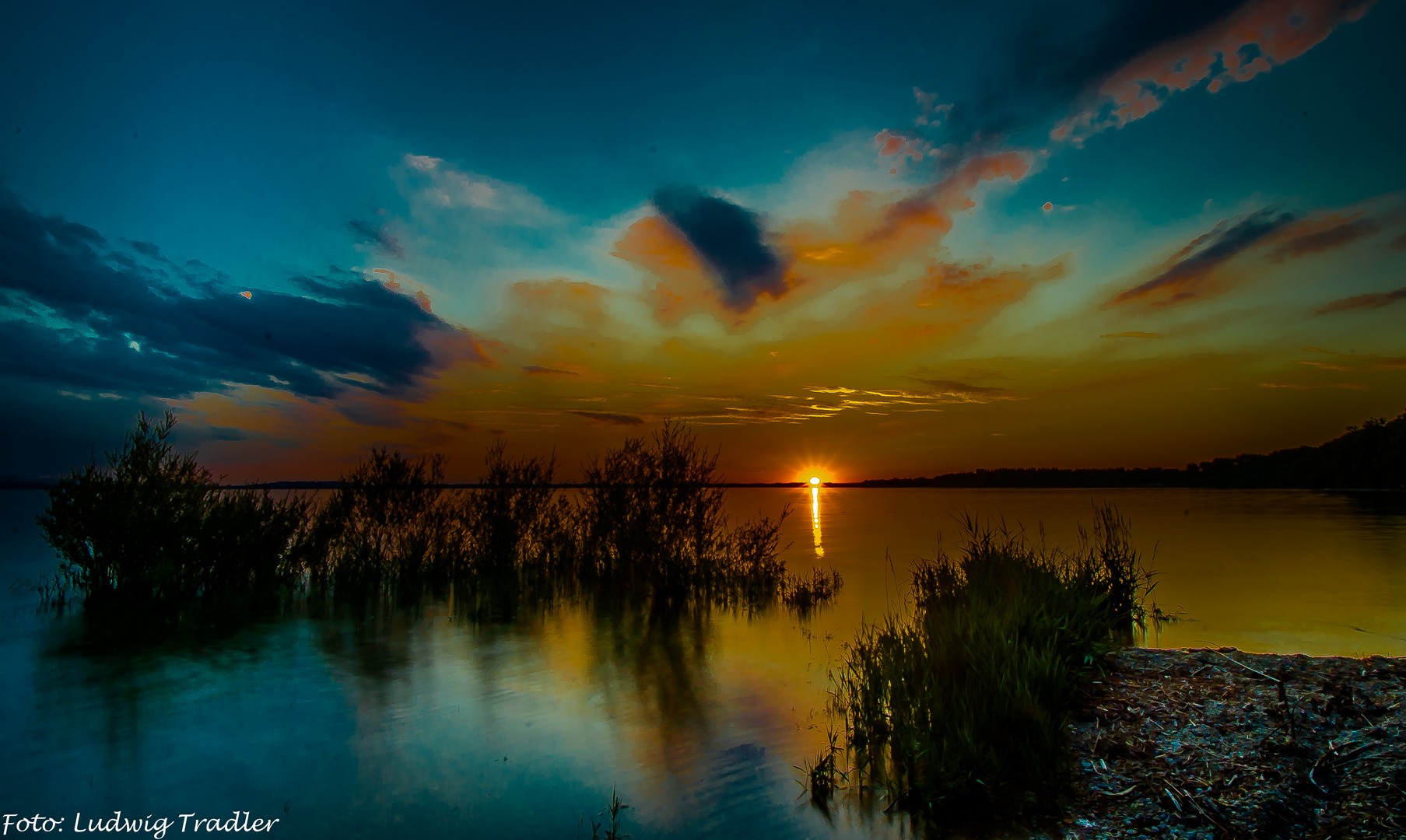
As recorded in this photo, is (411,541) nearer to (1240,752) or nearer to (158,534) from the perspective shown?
(158,534)

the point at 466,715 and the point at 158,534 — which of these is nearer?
the point at 466,715

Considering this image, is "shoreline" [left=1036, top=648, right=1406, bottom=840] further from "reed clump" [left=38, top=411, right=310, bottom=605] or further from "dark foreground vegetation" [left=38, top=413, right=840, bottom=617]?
"reed clump" [left=38, top=411, right=310, bottom=605]

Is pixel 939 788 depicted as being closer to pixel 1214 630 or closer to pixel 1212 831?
pixel 1212 831

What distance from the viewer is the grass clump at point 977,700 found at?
19.4 feet

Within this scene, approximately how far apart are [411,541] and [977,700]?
58.3 ft

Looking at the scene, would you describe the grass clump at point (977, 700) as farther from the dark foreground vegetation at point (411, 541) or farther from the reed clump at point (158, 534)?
the reed clump at point (158, 534)

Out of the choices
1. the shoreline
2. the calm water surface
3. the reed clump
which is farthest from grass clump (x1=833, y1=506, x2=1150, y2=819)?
the reed clump

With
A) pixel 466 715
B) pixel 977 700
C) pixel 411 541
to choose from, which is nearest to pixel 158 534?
pixel 411 541

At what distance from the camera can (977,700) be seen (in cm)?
673

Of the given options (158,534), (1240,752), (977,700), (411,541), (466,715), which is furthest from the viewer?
(411,541)

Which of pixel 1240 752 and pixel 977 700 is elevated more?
pixel 977 700

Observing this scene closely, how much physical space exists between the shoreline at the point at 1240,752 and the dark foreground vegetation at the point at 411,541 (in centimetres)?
1081

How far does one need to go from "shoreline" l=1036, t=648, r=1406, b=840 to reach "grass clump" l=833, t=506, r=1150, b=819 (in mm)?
362

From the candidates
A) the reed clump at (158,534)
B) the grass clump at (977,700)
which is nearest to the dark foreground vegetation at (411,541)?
the reed clump at (158,534)
